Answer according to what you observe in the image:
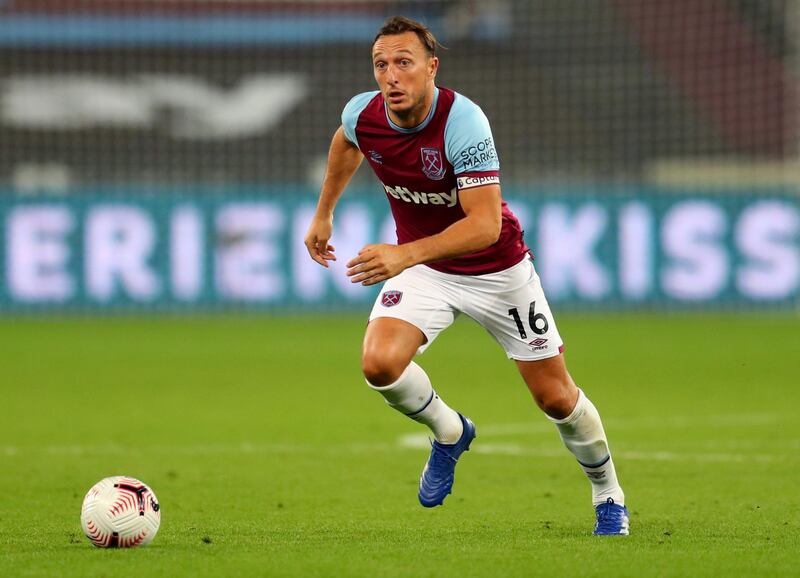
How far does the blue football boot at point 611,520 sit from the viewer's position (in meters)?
6.43

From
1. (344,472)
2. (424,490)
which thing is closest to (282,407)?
(344,472)

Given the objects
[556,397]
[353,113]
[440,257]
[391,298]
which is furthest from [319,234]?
[556,397]

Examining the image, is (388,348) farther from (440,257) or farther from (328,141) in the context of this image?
(328,141)

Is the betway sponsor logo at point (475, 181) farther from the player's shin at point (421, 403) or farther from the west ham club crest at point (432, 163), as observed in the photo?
the player's shin at point (421, 403)

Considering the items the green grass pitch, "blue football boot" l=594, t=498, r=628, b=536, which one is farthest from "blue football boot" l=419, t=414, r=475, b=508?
"blue football boot" l=594, t=498, r=628, b=536

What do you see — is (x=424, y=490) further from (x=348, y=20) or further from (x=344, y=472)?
(x=348, y=20)

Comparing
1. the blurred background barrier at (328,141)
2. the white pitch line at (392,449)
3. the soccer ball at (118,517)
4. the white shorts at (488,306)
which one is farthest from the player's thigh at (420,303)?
the blurred background barrier at (328,141)

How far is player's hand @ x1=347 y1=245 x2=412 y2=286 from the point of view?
588 cm

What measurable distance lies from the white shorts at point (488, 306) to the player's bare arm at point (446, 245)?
54 cm

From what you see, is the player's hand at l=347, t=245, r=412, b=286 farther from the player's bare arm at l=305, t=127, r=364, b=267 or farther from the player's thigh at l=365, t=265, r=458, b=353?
the player's bare arm at l=305, t=127, r=364, b=267

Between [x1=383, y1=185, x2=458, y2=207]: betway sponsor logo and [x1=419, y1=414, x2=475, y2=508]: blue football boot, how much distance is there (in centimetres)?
112

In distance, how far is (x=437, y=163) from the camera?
6.46 metres

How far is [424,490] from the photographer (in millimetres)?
6793

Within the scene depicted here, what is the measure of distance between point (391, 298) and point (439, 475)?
33.2 inches
